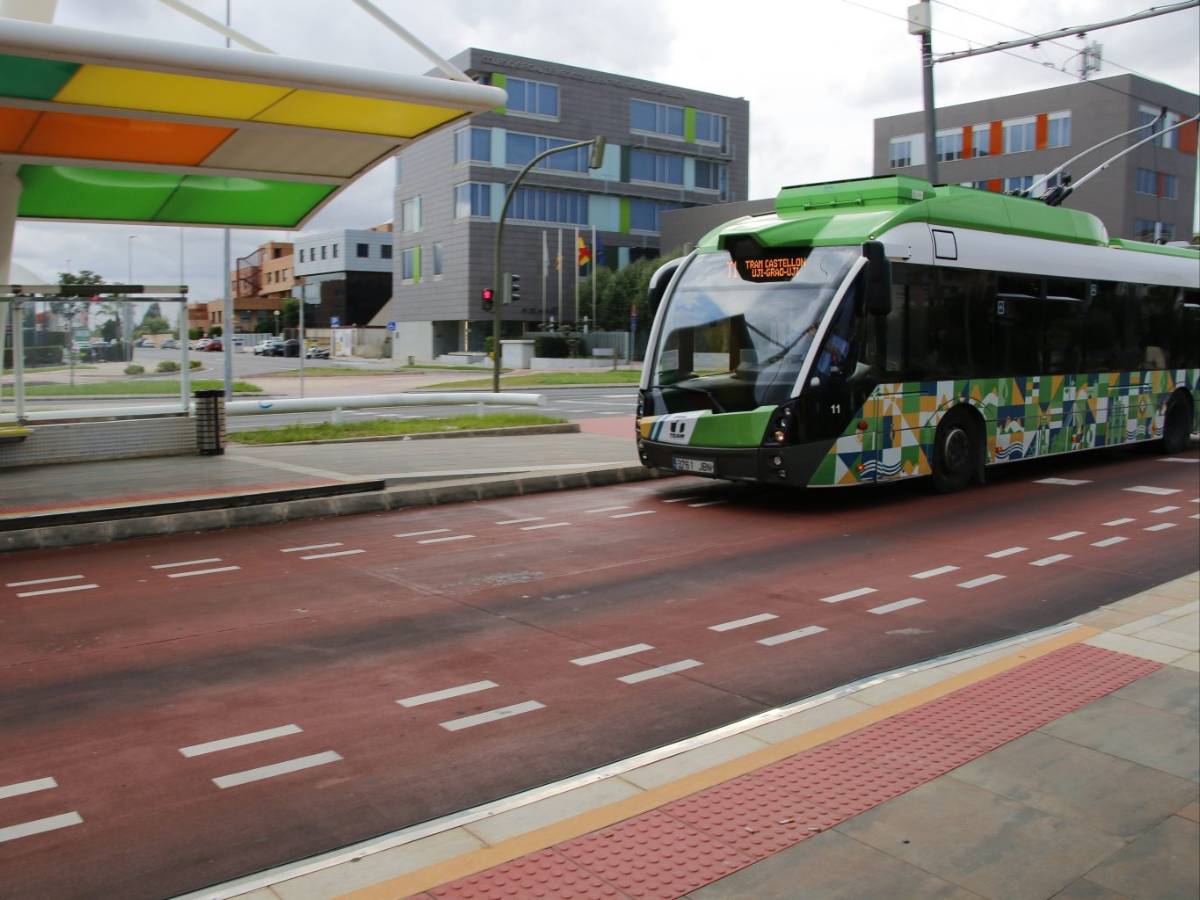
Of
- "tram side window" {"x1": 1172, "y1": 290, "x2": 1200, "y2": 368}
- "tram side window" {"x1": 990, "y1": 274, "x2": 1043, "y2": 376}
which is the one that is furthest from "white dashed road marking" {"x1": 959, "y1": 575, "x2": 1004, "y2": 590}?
"tram side window" {"x1": 1172, "y1": 290, "x2": 1200, "y2": 368}

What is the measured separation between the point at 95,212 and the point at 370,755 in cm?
1307

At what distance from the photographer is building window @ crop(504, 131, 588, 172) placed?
6994cm

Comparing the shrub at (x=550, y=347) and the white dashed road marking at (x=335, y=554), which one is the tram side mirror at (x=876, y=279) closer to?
the white dashed road marking at (x=335, y=554)

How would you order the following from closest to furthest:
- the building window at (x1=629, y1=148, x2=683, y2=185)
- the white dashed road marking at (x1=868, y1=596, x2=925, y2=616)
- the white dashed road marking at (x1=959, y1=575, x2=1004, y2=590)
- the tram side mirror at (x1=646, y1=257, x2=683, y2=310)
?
the white dashed road marking at (x1=868, y1=596, x2=925, y2=616), the white dashed road marking at (x1=959, y1=575, x2=1004, y2=590), the tram side mirror at (x1=646, y1=257, x2=683, y2=310), the building window at (x1=629, y1=148, x2=683, y2=185)

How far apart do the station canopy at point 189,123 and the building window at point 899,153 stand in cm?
6093

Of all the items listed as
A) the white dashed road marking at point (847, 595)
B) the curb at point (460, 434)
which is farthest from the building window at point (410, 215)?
the white dashed road marking at point (847, 595)

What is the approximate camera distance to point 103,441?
13.9 meters

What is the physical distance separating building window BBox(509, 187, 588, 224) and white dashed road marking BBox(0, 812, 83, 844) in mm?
69574

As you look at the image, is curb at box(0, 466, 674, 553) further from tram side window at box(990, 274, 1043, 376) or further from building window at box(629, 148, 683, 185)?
building window at box(629, 148, 683, 185)

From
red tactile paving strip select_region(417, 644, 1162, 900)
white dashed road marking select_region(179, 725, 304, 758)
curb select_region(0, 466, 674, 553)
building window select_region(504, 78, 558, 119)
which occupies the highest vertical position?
building window select_region(504, 78, 558, 119)

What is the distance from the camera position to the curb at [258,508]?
10016 mm

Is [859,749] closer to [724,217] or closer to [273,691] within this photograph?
[273,691]

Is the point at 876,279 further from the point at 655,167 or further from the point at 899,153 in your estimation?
the point at 655,167

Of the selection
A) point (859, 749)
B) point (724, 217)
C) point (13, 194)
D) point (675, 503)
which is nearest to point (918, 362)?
point (675, 503)
